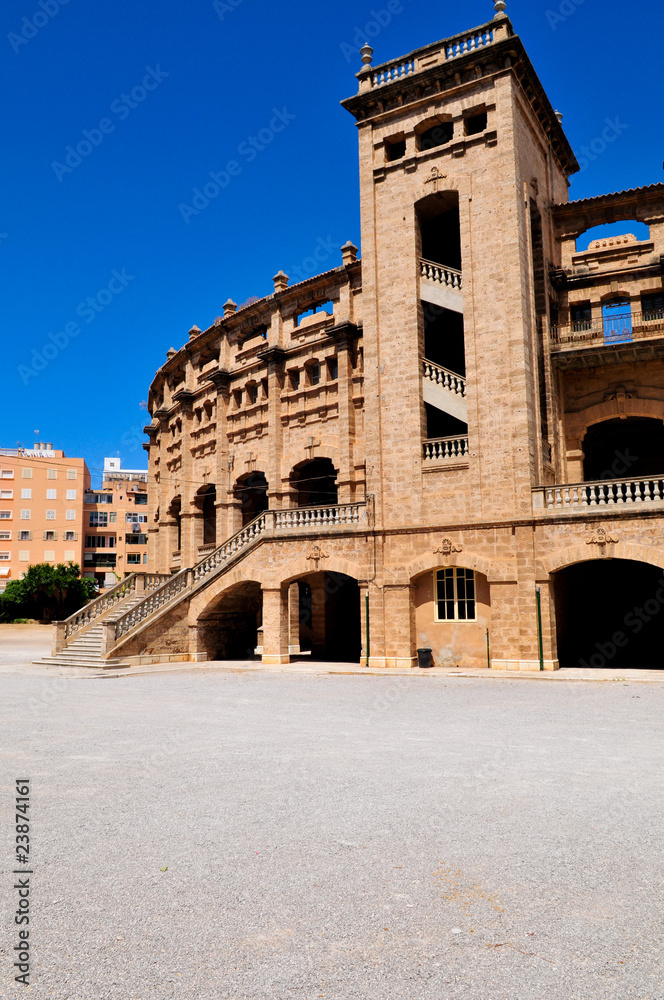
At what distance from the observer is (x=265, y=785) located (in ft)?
26.2

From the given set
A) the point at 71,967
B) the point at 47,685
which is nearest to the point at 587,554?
the point at 47,685

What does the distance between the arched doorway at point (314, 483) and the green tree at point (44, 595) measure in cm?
3567

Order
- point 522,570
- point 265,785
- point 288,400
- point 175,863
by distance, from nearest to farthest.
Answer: point 175,863, point 265,785, point 522,570, point 288,400

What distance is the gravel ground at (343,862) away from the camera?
408 cm

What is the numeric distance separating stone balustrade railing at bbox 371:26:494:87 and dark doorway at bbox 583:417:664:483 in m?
13.7

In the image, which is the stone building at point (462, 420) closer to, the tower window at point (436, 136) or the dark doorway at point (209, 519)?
the tower window at point (436, 136)

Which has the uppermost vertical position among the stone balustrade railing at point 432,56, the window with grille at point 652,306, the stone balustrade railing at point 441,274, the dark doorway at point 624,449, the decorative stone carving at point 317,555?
the stone balustrade railing at point 432,56

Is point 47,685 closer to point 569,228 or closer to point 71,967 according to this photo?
point 71,967

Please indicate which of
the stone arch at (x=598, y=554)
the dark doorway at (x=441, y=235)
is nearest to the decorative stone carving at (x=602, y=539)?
the stone arch at (x=598, y=554)

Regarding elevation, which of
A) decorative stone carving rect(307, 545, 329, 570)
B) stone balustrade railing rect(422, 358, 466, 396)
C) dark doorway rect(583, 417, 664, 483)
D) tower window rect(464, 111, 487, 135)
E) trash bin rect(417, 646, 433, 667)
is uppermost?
tower window rect(464, 111, 487, 135)

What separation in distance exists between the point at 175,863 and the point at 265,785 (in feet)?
7.81

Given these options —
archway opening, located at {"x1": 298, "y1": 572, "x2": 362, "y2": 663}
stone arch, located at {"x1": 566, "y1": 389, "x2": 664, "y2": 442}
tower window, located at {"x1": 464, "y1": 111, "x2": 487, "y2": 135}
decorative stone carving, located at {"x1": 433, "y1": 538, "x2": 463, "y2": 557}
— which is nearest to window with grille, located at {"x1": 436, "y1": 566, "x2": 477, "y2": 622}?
decorative stone carving, located at {"x1": 433, "y1": 538, "x2": 463, "y2": 557}

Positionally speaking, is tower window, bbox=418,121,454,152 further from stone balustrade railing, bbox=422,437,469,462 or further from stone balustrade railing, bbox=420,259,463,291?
stone balustrade railing, bbox=422,437,469,462

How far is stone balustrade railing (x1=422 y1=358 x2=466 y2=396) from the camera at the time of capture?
23317 mm
